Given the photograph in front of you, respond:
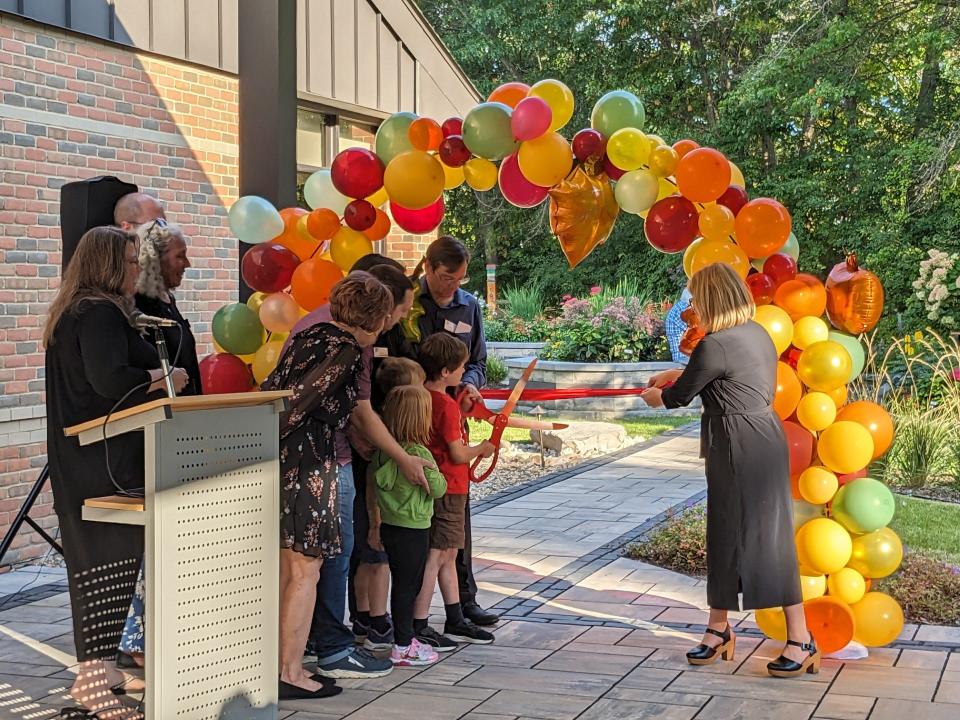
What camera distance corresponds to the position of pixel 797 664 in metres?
4.65

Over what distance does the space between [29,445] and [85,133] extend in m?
2.05

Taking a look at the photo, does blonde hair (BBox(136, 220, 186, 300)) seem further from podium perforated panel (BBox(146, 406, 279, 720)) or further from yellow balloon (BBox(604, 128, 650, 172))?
yellow balloon (BBox(604, 128, 650, 172))

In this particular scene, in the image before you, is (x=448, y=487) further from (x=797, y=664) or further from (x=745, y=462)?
(x=797, y=664)

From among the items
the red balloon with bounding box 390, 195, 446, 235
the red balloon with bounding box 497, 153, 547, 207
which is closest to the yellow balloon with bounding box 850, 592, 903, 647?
the red balloon with bounding box 497, 153, 547, 207

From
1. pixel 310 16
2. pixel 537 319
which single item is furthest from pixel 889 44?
pixel 310 16

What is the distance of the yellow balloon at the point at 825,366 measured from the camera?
16.2 feet

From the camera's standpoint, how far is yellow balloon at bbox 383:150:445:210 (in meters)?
5.30

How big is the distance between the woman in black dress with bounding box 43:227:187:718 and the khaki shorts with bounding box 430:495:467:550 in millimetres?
1386

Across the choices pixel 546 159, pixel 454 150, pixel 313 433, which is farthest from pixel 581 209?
pixel 313 433

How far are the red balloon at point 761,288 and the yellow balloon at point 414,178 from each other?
153 cm

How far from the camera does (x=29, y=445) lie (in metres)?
6.95

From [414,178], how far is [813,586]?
2.57 meters

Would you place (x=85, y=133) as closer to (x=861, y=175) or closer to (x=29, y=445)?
(x=29, y=445)

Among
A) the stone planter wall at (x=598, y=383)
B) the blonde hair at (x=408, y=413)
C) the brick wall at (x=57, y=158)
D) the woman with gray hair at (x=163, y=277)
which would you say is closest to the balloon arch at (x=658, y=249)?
the woman with gray hair at (x=163, y=277)
